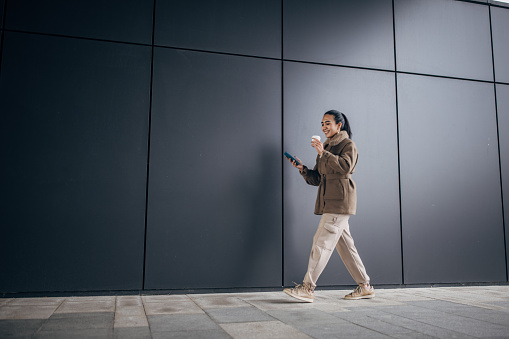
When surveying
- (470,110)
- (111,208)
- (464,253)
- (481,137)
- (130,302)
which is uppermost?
(470,110)

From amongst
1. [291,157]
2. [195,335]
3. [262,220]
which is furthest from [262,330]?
[291,157]

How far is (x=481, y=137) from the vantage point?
17.5 ft

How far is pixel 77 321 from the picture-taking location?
277 centimetres

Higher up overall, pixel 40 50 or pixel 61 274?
pixel 40 50

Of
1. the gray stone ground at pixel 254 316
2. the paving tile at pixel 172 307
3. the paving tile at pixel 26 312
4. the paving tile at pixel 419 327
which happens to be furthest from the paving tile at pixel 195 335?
the paving tile at pixel 419 327

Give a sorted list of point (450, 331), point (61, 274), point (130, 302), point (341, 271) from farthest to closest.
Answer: point (341, 271) < point (61, 274) < point (130, 302) < point (450, 331)

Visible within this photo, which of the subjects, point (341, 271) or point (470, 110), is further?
point (470, 110)

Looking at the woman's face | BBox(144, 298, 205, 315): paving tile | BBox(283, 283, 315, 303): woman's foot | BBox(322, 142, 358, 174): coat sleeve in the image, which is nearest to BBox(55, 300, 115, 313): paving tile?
BBox(144, 298, 205, 315): paving tile

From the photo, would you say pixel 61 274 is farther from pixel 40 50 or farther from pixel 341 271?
pixel 341 271

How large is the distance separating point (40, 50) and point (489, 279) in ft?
18.8

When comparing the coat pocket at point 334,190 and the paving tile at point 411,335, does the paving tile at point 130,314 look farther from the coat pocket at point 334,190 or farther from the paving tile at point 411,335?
the coat pocket at point 334,190

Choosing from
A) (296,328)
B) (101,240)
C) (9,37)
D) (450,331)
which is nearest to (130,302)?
(101,240)

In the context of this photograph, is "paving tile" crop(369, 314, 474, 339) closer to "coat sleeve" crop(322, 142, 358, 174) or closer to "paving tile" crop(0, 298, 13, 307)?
"coat sleeve" crop(322, 142, 358, 174)

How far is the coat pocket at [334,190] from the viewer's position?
388 centimetres
